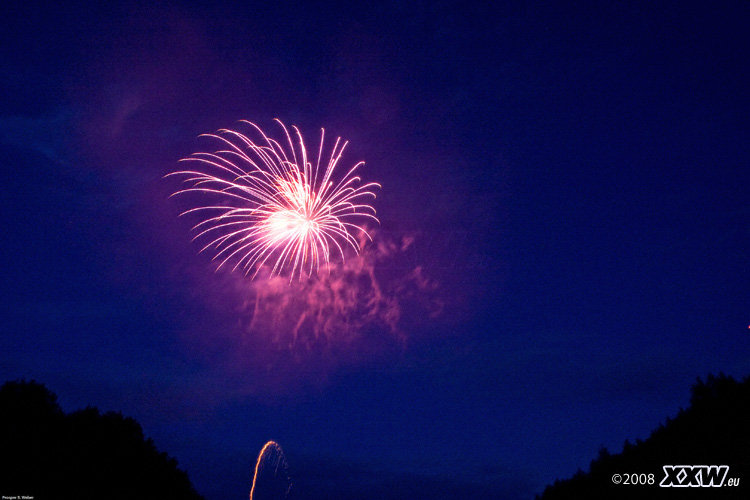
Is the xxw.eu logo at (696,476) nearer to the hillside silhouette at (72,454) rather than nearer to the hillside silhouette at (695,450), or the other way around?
the hillside silhouette at (695,450)

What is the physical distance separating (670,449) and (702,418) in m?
3.04

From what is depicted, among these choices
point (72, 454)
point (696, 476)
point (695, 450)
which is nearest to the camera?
point (696, 476)

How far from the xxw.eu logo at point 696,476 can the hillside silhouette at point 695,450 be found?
188mm

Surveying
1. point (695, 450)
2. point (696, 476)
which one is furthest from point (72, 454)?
point (695, 450)

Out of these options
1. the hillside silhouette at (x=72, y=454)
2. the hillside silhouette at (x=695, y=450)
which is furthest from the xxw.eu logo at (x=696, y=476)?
the hillside silhouette at (x=72, y=454)

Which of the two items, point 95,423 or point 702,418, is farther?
point 95,423

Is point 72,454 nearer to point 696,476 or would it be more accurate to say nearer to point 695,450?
point 696,476

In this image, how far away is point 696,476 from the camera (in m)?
25.0

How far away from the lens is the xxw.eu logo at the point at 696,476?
23.6 m

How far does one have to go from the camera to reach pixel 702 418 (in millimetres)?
33531

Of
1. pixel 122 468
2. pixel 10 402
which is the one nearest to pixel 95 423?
pixel 122 468

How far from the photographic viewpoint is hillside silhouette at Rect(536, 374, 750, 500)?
2480 cm

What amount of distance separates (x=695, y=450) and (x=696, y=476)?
4.90 m

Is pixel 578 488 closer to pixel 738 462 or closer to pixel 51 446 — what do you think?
pixel 738 462
